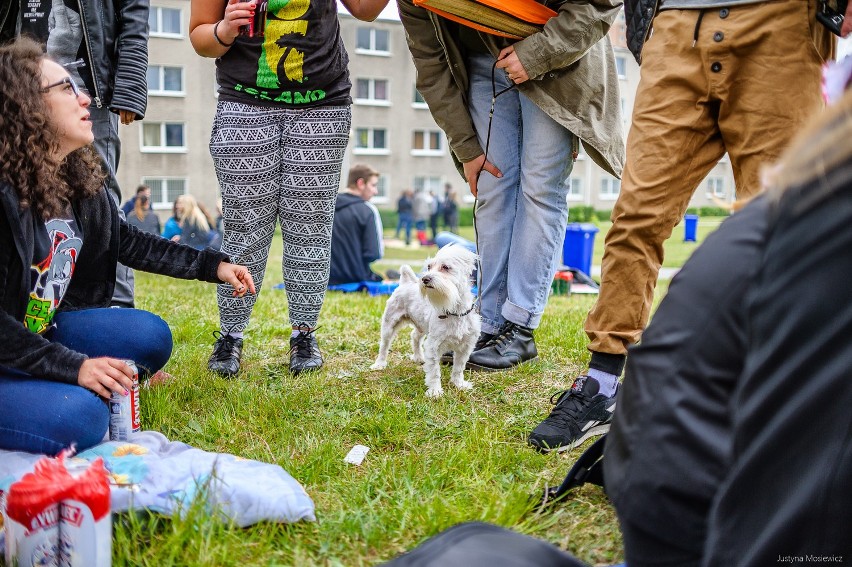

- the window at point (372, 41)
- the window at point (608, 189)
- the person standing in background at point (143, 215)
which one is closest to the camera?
the person standing in background at point (143, 215)

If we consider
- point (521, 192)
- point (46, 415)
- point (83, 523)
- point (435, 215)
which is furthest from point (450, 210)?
point (83, 523)

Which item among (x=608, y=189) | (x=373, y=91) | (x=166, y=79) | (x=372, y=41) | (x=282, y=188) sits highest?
(x=372, y=41)

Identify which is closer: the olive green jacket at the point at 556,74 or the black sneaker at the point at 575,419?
the black sneaker at the point at 575,419

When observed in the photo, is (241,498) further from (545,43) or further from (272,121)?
(545,43)

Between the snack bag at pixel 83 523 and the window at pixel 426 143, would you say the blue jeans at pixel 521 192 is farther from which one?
the window at pixel 426 143

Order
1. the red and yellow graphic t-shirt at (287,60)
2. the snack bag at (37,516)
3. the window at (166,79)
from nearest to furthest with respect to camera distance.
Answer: the snack bag at (37,516)
the red and yellow graphic t-shirt at (287,60)
the window at (166,79)

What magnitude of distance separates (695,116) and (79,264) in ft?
8.14

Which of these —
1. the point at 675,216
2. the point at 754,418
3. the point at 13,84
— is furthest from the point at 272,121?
the point at 754,418

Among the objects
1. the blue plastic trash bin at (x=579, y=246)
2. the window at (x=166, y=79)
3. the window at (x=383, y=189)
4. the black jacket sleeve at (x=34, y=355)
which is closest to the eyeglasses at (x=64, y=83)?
the black jacket sleeve at (x=34, y=355)

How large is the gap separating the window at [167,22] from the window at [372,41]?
9.66 metres

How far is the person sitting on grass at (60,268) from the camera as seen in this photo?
2434mm

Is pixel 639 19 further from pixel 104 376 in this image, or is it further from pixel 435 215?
pixel 435 215

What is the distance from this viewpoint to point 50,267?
283cm

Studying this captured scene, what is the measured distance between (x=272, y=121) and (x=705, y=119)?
2.07m
